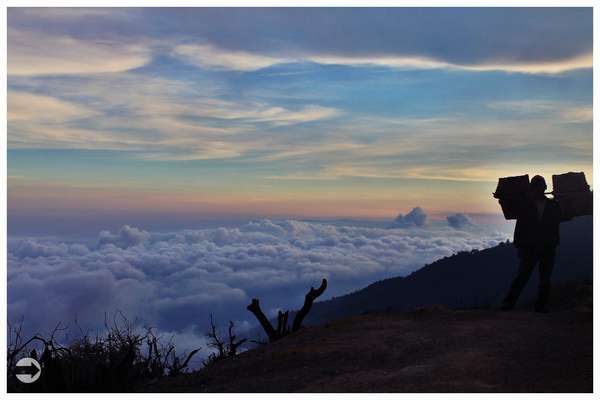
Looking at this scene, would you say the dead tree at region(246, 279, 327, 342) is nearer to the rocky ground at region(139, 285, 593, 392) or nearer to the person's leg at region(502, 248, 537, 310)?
the rocky ground at region(139, 285, 593, 392)

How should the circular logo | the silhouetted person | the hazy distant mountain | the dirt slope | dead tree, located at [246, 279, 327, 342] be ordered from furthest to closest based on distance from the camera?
the hazy distant mountain < dead tree, located at [246, 279, 327, 342] < the silhouetted person < the circular logo < the dirt slope

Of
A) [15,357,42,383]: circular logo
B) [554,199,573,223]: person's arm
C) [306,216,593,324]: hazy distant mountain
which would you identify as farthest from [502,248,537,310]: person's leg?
[306,216,593,324]: hazy distant mountain

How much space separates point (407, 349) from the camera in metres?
11.0

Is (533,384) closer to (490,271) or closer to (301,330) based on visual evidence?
(301,330)

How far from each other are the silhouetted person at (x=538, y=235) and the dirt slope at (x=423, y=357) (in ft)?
2.56

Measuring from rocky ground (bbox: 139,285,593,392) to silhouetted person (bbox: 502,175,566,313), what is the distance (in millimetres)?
734

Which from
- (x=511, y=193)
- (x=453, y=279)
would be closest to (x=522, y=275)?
(x=511, y=193)

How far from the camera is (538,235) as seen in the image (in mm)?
13969

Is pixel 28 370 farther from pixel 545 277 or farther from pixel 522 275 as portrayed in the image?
pixel 545 277

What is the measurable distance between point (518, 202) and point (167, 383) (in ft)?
22.8

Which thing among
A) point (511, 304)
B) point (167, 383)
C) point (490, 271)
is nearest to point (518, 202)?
point (511, 304)

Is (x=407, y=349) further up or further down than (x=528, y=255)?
further down

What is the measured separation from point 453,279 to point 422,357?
156 feet

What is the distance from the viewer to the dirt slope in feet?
29.6
